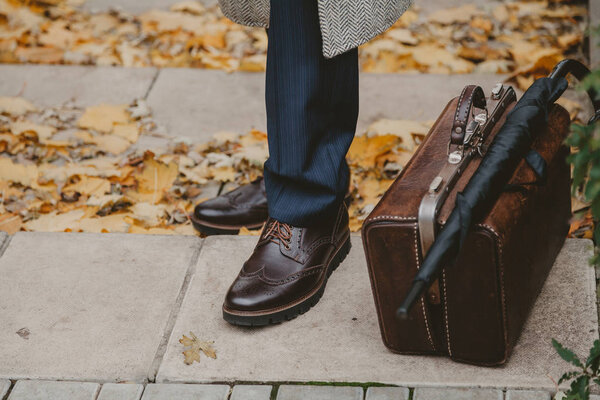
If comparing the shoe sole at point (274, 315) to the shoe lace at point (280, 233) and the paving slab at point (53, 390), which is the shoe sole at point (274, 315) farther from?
the paving slab at point (53, 390)

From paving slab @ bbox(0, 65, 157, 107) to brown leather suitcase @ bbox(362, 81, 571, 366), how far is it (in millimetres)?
1940

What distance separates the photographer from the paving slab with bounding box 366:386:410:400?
6.01 ft

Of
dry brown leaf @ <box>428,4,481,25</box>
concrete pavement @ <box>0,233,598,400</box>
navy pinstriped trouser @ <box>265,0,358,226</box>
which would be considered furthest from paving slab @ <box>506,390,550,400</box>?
dry brown leaf @ <box>428,4,481,25</box>

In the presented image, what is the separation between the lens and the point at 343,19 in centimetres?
197

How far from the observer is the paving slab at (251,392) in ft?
6.12

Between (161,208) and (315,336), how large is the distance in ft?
3.14

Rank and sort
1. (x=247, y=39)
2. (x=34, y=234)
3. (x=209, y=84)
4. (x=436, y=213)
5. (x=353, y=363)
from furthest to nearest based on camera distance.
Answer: (x=247, y=39) < (x=209, y=84) < (x=34, y=234) < (x=353, y=363) < (x=436, y=213)

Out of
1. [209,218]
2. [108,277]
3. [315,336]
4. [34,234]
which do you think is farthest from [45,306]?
[315,336]

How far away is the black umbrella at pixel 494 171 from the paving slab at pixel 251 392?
56 cm

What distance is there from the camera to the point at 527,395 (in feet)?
5.91

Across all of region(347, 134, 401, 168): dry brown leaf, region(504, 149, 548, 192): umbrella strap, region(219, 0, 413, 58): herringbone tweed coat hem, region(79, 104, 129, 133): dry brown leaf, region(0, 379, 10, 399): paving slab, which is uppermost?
region(219, 0, 413, 58): herringbone tweed coat hem

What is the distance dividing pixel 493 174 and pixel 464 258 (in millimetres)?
200

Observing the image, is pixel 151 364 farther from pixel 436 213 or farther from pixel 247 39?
pixel 247 39

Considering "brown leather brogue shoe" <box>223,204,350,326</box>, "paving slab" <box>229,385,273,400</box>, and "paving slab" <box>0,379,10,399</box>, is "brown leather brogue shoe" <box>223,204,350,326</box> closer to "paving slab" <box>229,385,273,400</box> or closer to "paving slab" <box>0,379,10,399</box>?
"paving slab" <box>229,385,273,400</box>
